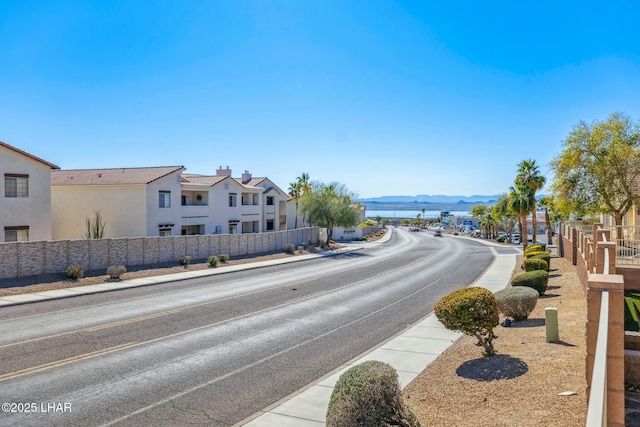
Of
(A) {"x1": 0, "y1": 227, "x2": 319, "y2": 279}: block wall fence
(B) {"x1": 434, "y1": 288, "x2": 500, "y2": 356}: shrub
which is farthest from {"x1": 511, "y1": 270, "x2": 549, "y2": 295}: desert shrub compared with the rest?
(A) {"x1": 0, "y1": 227, "x2": 319, "y2": 279}: block wall fence

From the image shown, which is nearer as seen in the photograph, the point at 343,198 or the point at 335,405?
the point at 335,405

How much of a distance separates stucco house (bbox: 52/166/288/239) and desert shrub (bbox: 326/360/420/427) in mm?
37907

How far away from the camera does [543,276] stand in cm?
2284

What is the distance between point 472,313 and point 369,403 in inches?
216

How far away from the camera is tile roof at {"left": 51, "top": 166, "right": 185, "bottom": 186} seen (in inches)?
1721

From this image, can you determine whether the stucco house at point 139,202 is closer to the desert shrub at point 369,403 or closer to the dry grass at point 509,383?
the dry grass at point 509,383

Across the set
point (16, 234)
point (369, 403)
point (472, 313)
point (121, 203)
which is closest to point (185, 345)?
point (472, 313)

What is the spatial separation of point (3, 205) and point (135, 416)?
27.6 metres

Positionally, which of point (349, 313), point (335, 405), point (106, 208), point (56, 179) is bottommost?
point (349, 313)

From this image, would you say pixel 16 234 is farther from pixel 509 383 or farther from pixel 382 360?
pixel 509 383

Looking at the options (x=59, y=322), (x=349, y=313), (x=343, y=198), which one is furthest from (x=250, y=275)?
(x=343, y=198)

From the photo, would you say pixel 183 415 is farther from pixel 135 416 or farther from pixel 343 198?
pixel 343 198

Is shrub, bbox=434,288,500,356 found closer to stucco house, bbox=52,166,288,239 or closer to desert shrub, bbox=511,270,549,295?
desert shrub, bbox=511,270,549,295

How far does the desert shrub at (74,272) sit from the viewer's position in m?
28.0
